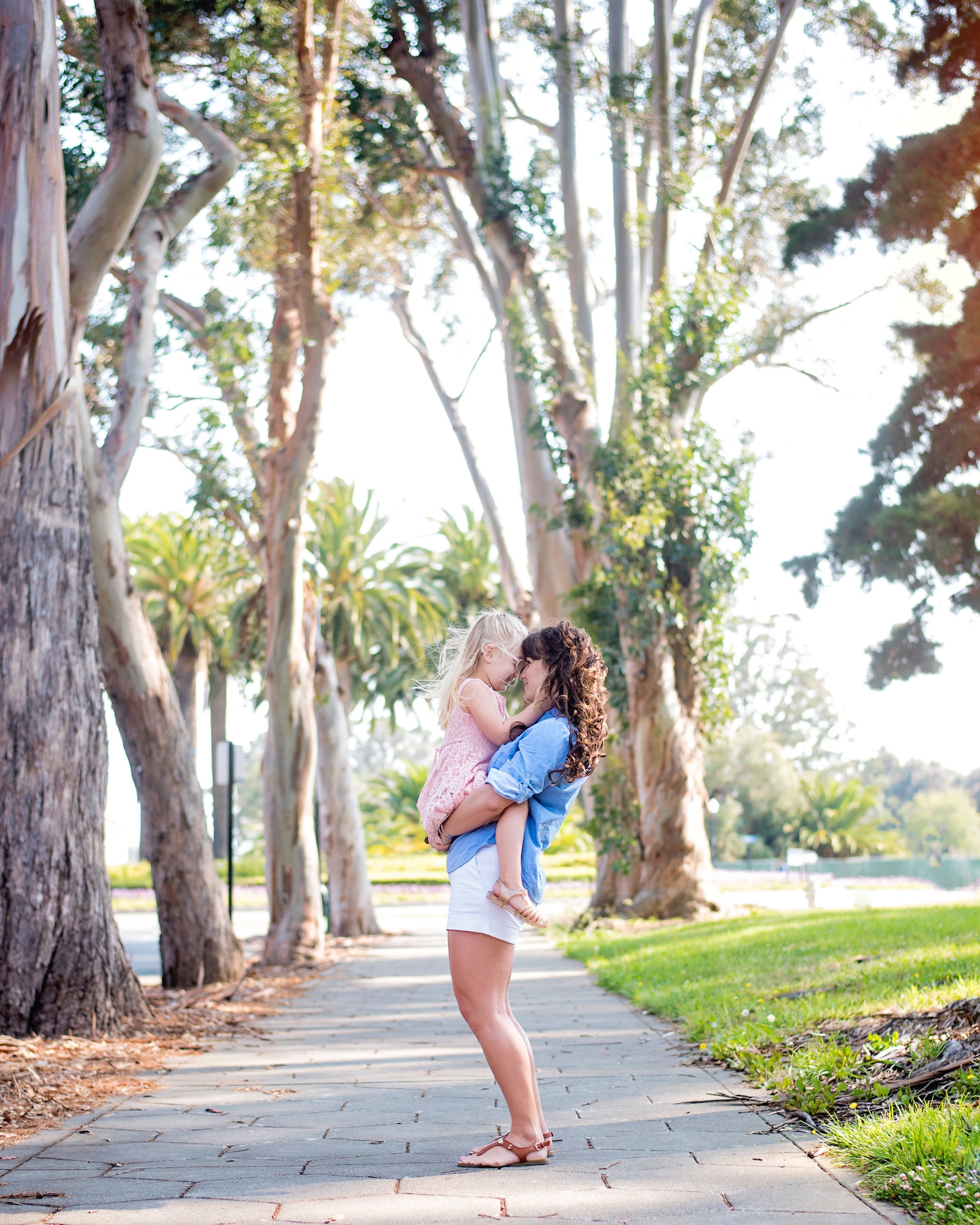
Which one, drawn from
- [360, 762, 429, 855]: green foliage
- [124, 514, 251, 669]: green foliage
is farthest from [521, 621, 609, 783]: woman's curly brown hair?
[360, 762, 429, 855]: green foliage

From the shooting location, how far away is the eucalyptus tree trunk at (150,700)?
8.84 metres

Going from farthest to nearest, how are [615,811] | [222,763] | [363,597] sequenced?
1. [363,597]
2. [615,811]
3. [222,763]

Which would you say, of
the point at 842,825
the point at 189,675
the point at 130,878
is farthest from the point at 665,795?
the point at 842,825

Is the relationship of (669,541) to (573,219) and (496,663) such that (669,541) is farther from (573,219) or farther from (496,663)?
(496,663)

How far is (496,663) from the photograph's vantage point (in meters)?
4.05

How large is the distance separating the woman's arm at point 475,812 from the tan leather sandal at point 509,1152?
0.98 metres

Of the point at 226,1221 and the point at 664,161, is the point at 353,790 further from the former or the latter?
the point at 226,1221

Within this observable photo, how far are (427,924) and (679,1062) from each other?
49.1 feet

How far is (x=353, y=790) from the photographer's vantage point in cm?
1628

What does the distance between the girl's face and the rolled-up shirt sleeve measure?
0.80 feet

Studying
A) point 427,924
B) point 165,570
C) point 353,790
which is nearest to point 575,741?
point 353,790

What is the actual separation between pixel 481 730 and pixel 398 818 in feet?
139

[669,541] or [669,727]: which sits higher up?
[669,541]

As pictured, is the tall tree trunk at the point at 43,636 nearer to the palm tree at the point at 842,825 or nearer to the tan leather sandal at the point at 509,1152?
the tan leather sandal at the point at 509,1152
